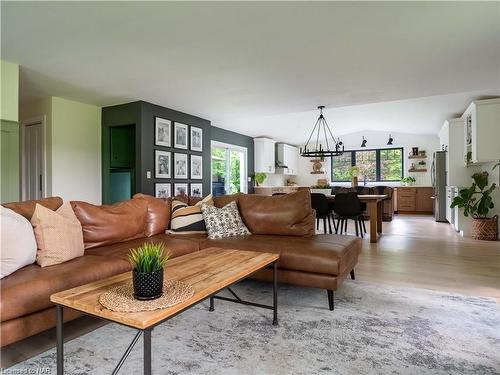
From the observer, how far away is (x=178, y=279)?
1.59m

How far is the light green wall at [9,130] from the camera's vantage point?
130 inches

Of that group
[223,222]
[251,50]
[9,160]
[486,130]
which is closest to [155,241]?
[223,222]

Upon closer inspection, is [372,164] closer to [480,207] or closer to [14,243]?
[480,207]

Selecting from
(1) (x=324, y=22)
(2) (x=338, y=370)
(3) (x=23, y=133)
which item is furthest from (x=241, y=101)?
(2) (x=338, y=370)

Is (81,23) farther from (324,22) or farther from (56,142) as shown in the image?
(56,142)

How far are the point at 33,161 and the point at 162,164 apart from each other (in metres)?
2.01

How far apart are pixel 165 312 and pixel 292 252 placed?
57.3 inches

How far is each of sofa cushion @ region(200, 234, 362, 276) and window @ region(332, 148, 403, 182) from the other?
818cm

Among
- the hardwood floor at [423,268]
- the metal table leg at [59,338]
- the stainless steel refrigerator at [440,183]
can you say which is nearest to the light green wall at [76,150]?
the hardwood floor at [423,268]

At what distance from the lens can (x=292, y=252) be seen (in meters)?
2.47

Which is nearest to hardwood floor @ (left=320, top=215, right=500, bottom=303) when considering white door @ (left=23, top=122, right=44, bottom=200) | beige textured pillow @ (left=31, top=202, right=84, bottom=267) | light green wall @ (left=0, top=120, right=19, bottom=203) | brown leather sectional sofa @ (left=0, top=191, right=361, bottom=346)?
brown leather sectional sofa @ (left=0, top=191, right=361, bottom=346)

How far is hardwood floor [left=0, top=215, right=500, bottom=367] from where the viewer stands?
1.95 m

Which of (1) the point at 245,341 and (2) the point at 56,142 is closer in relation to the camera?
(1) the point at 245,341

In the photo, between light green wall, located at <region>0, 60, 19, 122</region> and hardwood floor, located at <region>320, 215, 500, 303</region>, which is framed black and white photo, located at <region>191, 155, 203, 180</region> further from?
hardwood floor, located at <region>320, 215, 500, 303</region>
